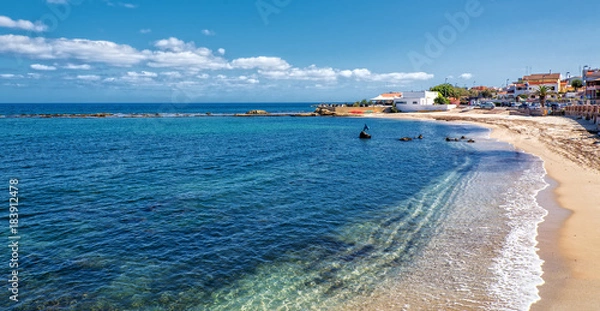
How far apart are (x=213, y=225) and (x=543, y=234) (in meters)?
15.5

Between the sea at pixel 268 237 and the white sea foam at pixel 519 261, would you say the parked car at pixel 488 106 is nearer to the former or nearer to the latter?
the sea at pixel 268 237

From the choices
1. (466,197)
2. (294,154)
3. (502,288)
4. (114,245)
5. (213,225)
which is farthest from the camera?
(294,154)

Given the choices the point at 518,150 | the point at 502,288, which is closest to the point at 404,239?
the point at 502,288

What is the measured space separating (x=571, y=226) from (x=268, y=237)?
1463cm

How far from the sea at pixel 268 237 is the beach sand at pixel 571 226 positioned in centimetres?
56

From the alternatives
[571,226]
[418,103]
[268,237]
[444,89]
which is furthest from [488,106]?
[268,237]

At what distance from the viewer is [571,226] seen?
17500 mm

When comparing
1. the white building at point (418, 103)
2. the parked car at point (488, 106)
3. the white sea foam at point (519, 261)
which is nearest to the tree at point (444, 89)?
the white building at point (418, 103)

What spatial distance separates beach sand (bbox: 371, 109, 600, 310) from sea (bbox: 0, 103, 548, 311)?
0.56 metres

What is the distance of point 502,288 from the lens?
12031 mm

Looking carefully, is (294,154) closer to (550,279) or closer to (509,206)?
(509,206)

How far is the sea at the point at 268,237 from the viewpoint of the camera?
11.8 m

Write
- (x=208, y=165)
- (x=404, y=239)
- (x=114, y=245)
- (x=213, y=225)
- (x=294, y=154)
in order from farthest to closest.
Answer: (x=294, y=154)
(x=208, y=165)
(x=213, y=225)
(x=404, y=239)
(x=114, y=245)

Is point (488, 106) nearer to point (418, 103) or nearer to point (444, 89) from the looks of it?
point (418, 103)
